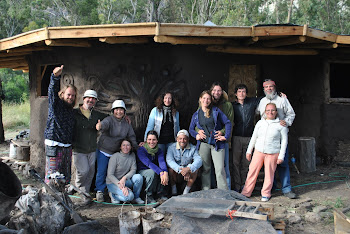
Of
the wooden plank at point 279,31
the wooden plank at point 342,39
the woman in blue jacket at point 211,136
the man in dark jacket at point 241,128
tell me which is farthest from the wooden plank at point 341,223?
the wooden plank at point 342,39

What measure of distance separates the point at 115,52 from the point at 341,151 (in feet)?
17.6

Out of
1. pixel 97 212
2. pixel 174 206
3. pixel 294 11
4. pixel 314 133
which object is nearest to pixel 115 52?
pixel 97 212

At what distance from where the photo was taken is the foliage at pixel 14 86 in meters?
23.6

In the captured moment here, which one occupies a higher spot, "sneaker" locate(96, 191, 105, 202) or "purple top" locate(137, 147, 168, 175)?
"purple top" locate(137, 147, 168, 175)

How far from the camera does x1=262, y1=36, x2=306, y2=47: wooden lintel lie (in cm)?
618

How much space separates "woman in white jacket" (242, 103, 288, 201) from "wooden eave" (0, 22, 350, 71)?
1.30m

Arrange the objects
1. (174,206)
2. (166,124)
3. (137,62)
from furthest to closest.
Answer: (137,62)
(166,124)
(174,206)

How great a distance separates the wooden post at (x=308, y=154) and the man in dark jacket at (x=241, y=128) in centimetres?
195

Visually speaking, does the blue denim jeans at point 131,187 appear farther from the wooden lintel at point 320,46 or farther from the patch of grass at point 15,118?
the patch of grass at point 15,118

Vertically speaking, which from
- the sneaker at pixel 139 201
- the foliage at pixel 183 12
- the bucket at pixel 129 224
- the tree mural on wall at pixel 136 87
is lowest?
the sneaker at pixel 139 201

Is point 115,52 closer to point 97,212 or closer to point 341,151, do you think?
point 97,212

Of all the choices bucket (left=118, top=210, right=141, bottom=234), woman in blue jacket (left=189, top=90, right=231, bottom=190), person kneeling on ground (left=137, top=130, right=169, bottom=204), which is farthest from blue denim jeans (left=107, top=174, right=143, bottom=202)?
bucket (left=118, top=210, right=141, bottom=234)

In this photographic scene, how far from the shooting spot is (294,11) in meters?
29.4

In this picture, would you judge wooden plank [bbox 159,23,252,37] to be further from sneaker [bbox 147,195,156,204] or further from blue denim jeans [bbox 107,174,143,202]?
sneaker [bbox 147,195,156,204]
